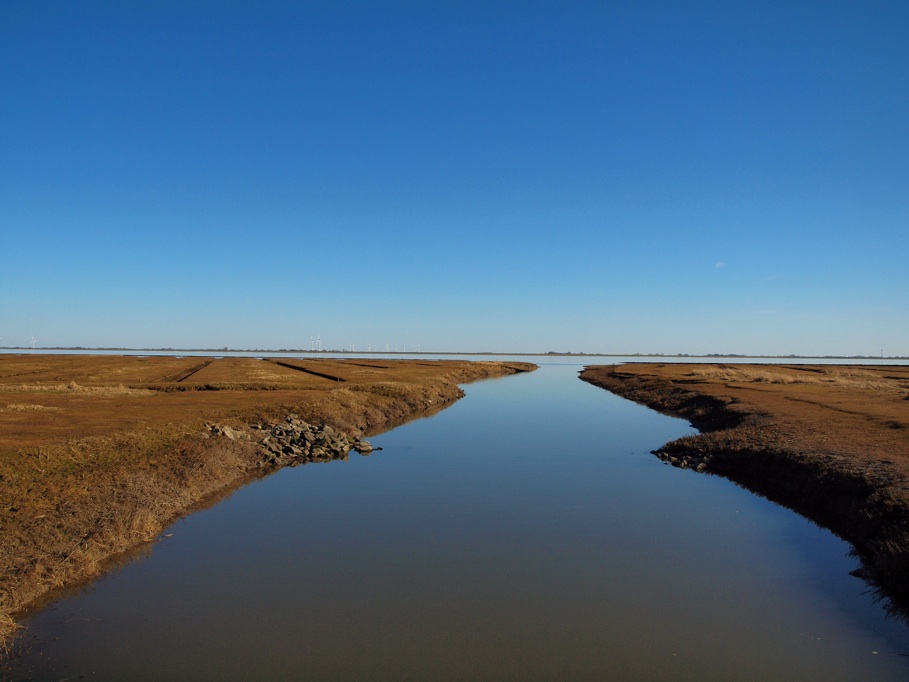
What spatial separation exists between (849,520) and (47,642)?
19198 mm

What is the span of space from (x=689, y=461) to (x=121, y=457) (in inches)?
909

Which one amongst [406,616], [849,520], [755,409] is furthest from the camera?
[755,409]

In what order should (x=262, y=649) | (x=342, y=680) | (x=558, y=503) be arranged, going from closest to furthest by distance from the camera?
1. (x=342, y=680)
2. (x=262, y=649)
3. (x=558, y=503)

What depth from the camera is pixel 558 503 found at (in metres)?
19.0

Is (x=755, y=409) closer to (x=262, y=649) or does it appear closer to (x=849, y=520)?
(x=849, y=520)

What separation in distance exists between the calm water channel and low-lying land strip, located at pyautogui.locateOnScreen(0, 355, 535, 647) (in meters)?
0.95

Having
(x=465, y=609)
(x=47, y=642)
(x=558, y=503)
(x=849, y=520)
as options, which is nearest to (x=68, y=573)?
Result: (x=47, y=642)

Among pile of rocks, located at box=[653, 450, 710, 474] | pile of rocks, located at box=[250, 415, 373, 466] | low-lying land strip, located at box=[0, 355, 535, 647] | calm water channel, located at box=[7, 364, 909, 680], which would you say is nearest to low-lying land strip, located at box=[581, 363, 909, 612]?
pile of rocks, located at box=[653, 450, 710, 474]

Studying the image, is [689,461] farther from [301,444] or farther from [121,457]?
[121,457]

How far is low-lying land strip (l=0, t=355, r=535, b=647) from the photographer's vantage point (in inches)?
503

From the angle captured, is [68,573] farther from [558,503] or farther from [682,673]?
[558,503]

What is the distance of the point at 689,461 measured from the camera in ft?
86.2

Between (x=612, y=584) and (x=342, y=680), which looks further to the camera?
(x=612, y=584)

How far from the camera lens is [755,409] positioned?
37.2 meters
